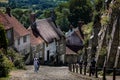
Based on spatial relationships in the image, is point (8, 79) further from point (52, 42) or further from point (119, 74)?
point (52, 42)

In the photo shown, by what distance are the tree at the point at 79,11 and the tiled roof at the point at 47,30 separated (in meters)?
29.2

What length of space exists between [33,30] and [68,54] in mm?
10980

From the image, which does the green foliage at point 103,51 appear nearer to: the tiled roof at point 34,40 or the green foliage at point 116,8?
the green foliage at point 116,8

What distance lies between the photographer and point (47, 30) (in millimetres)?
80312

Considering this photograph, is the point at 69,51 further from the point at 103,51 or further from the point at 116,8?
the point at 116,8

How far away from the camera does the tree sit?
374 feet

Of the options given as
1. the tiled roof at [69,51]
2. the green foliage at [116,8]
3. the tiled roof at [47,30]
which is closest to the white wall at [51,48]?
the tiled roof at [47,30]

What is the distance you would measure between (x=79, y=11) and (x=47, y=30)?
34948 millimetres

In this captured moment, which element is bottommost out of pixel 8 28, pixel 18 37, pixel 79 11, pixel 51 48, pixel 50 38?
pixel 51 48

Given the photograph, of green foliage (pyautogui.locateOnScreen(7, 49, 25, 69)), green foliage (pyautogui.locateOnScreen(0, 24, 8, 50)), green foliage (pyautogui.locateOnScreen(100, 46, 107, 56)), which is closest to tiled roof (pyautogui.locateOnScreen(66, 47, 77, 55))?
green foliage (pyautogui.locateOnScreen(7, 49, 25, 69))

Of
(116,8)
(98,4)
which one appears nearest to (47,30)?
(98,4)

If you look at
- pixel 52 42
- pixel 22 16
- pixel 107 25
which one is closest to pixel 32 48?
pixel 52 42

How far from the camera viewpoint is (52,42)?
265 feet

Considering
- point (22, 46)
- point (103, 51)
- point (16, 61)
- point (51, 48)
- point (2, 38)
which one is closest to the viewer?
point (2, 38)
